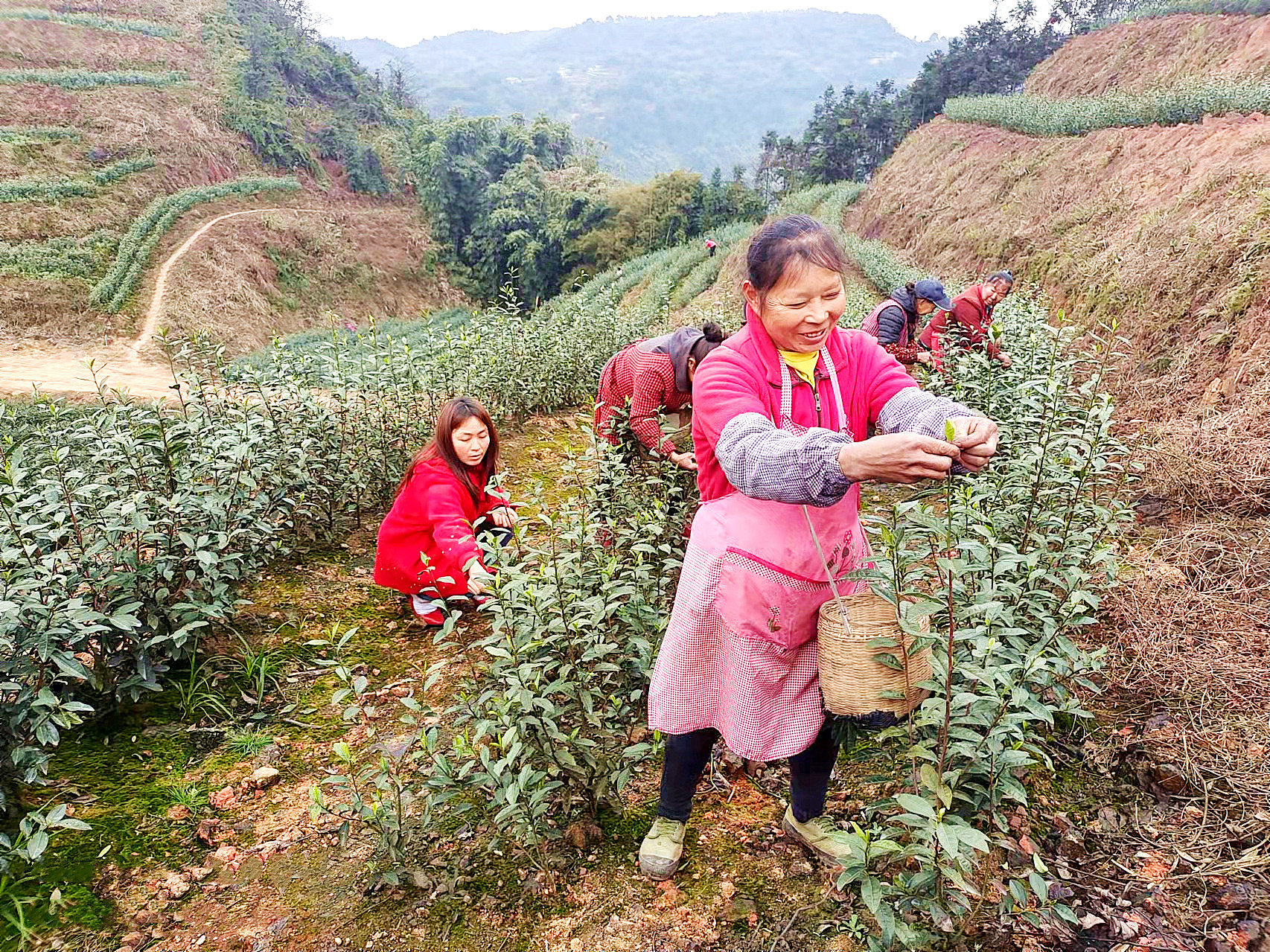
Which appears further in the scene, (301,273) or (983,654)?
(301,273)

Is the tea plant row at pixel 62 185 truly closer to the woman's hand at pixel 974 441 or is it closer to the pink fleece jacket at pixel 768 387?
the pink fleece jacket at pixel 768 387

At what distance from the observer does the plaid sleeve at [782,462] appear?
1.35 m

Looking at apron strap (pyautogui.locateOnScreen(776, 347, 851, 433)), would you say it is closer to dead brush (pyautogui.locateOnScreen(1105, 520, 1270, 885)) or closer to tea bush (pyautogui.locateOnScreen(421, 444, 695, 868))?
tea bush (pyautogui.locateOnScreen(421, 444, 695, 868))

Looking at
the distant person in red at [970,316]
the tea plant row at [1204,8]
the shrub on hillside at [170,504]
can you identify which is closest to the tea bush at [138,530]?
the shrub on hillside at [170,504]

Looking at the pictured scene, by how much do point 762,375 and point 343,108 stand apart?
49.6m

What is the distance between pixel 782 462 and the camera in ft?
4.54

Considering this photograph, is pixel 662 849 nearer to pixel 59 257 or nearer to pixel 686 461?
pixel 686 461

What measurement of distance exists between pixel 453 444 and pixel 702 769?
2.01 metres

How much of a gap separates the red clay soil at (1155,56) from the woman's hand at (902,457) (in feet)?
65.1

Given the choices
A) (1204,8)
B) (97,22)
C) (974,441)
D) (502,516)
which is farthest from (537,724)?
(97,22)

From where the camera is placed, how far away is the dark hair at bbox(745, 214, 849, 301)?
1578 millimetres

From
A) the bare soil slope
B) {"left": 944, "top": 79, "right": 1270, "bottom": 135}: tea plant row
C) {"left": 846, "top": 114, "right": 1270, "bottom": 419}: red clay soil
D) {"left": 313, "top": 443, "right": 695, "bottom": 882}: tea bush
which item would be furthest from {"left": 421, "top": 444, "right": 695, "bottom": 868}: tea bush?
the bare soil slope

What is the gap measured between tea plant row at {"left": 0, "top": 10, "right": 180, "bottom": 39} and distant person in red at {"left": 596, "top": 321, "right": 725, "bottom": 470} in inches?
1693

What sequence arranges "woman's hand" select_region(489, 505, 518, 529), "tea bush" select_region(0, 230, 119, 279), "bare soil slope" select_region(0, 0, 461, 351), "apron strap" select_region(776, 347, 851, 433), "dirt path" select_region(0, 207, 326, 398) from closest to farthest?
"apron strap" select_region(776, 347, 851, 433), "woman's hand" select_region(489, 505, 518, 529), "dirt path" select_region(0, 207, 326, 398), "tea bush" select_region(0, 230, 119, 279), "bare soil slope" select_region(0, 0, 461, 351)
